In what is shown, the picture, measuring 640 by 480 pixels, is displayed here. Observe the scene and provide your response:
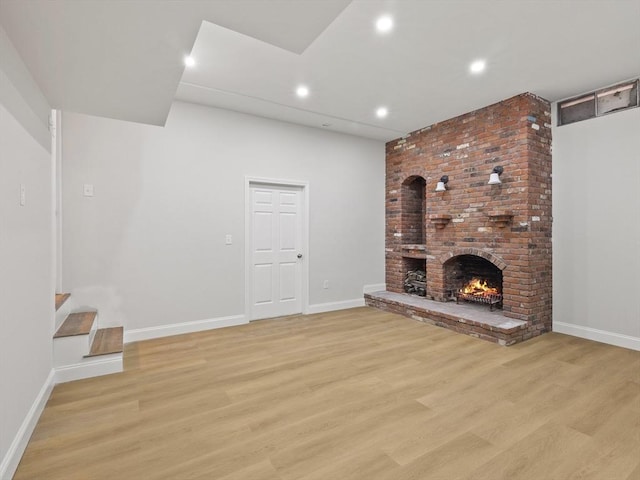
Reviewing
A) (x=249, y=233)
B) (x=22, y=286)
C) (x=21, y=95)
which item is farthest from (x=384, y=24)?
(x=22, y=286)

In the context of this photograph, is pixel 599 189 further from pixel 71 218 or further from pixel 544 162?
pixel 71 218

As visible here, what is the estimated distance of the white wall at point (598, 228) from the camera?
348 cm

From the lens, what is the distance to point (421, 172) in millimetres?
5238

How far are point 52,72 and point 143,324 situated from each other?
2.77 m

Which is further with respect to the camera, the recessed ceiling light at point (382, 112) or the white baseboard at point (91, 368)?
the recessed ceiling light at point (382, 112)

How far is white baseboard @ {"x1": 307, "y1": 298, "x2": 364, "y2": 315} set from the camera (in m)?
5.04

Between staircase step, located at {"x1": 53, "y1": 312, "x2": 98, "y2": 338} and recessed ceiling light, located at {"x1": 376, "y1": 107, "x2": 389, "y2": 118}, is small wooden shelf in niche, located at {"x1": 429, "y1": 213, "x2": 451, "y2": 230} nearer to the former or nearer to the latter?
recessed ceiling light, located at {"x1": 376, "y1": 107, "x2": 389, "y2": 118}

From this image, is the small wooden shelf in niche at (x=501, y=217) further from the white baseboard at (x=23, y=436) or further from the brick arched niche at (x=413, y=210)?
the white baseboard at (x=23, y=436)

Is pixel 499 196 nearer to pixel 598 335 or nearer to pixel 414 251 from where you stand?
pixel 414 251

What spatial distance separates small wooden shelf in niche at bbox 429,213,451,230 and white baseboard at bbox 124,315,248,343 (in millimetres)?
3156

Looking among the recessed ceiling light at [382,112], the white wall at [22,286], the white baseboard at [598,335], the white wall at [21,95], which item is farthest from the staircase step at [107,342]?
the white baseboard at [598,335]

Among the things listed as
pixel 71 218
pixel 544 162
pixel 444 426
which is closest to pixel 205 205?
pixel 71 218

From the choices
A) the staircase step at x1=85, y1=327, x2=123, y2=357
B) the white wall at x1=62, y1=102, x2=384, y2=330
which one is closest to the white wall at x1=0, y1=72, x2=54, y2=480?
the staircase step at x1=85, y1=327, x2=123, y2=357

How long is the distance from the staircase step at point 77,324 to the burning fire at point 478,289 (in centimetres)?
471
